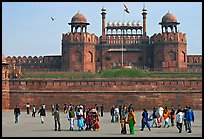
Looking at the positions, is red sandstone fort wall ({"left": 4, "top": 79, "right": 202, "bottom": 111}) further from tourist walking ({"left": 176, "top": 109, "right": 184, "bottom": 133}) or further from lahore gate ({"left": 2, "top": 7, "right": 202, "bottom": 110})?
tourist walking ({"left": 176, "top": 109, "right": 184, "bottom": 133})

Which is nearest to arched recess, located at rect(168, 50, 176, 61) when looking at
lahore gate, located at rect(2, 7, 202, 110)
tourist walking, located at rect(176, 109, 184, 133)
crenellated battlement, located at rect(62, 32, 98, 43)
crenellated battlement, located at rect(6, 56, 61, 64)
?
lahore gate, located at rect(2, 7, 202, 110)

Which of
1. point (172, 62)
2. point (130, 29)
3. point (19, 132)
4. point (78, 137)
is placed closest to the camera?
point (78, 137)

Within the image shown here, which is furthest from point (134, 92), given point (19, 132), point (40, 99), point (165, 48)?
point (19, 132)

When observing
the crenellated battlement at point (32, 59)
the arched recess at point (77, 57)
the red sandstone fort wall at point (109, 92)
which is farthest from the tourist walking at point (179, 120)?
the crenellated battlement at point (32, 59)

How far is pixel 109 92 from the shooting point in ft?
109

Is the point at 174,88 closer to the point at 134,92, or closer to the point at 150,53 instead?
the point at 134,92

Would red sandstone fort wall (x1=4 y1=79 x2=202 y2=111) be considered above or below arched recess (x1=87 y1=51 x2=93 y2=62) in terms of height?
below

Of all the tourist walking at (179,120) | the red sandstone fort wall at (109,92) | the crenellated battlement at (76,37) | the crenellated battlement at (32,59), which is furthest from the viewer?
the crenellated battlement at (32,59)

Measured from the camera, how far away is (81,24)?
42875 millimetres

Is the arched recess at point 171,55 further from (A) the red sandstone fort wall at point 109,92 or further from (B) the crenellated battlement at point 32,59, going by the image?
(B) the crenellated battlement at point 32,59

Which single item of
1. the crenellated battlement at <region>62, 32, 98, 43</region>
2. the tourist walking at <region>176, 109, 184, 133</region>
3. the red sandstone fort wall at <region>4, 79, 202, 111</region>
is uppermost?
the crenellated battlement at <region>62, 32, 98, 43</region>

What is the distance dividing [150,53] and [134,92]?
10825 millimetres

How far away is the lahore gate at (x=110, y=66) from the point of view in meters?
33.0

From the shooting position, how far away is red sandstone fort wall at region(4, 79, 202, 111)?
32.9m
